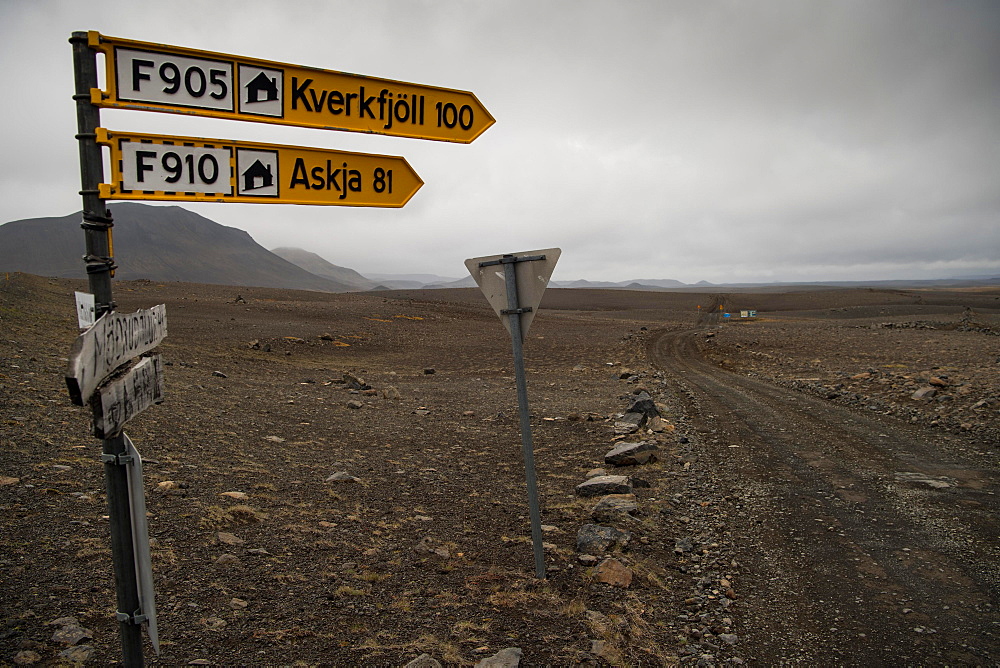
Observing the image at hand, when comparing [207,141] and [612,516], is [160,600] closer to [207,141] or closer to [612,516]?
[207,141]

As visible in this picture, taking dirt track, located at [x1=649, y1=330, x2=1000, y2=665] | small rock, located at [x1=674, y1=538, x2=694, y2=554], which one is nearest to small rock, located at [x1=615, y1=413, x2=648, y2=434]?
dirt track, located at [x1=649, y1=330, x2=1000, y2=665]

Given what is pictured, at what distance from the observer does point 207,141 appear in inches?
113

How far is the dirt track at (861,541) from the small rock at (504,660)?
1.61 m

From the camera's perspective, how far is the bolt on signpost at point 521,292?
4.38 meters

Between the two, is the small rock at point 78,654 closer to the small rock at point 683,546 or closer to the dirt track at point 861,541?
the dirt track at point 861,541

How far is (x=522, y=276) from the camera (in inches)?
176

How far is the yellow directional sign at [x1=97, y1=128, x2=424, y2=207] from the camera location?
2674 millimetres

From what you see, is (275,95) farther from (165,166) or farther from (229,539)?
(229,539)

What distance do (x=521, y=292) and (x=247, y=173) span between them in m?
2.21

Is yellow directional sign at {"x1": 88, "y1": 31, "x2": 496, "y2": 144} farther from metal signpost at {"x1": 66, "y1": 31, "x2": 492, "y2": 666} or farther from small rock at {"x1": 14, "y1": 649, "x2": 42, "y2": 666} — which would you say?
small rock at {"x1": 14, "y1": 649, "x2": 42, "y2": 666}

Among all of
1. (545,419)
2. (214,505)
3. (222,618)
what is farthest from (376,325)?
(222,618)

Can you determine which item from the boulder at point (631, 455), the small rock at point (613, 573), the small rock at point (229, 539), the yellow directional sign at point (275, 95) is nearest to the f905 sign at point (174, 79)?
the yellow directional sign at point (275, 95)

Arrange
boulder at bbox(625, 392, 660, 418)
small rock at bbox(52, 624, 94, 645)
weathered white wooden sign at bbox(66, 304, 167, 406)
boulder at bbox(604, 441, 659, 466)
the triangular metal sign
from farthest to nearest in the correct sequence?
boulder at bbox(625, 392, 660, 418) → boulder at bbox(604, 441, 659, 466) → the triangular metal sign → small rock at bbox(52, 624, 94, 645) → weathered white wooden sign at bbox(66, 304, 167, 406)

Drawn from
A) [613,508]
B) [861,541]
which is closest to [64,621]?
[613,508]
